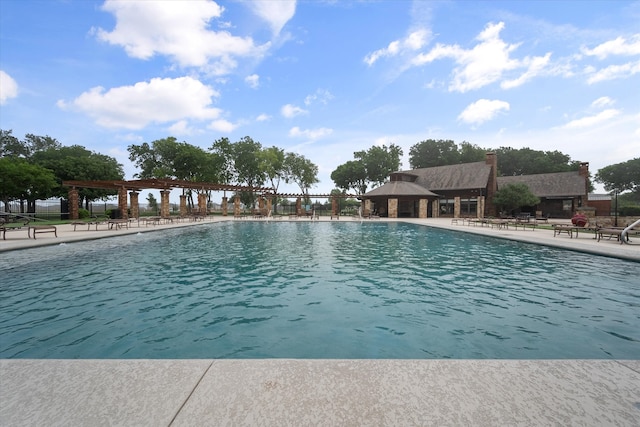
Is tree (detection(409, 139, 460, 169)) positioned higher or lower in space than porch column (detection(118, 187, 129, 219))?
higher

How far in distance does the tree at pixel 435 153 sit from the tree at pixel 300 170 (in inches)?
986

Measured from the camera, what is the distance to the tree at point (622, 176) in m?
58.5

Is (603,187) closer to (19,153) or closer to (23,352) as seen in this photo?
(23,352)

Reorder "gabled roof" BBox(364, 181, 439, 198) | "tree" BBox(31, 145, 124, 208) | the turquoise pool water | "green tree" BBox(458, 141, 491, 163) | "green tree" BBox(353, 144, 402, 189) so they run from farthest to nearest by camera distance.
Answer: "green tree" BBox(458, 141, 491, 163) < "green tree" BBox(353, 144, 402, 189) < "gabled roof" BBox(364, 181, 439, 198) < "tree" BBox(31, 145, 124, 208) < the turquoise pool water

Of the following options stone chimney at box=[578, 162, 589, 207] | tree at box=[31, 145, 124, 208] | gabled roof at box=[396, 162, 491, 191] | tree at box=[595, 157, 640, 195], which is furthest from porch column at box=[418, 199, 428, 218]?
tree at box=[595, 157, 640, 195]

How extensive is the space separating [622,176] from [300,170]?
66.4 m

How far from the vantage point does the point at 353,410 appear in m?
2.30

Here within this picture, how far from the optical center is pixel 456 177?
135 feet

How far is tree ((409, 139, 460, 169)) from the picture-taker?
62.7 meters

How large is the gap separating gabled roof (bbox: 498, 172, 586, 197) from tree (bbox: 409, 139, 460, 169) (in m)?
22.1

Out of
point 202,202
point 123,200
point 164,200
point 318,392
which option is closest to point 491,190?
point 202,202

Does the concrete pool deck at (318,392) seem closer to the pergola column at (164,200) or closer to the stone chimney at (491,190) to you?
the pergola column at (164,200)

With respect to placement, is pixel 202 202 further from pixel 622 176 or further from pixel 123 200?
pixel 622 176

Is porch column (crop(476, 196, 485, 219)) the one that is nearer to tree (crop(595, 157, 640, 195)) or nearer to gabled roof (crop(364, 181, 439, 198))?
gabled roof (crop(364, 181, 439, 198))
